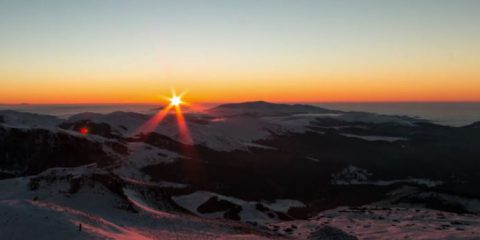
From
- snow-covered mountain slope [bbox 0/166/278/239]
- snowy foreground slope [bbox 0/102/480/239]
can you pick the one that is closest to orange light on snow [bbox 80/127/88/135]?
snowy foreground slope [bbox 0/102/480/239]

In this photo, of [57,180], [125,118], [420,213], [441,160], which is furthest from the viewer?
[125,118]

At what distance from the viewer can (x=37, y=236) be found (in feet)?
81.4

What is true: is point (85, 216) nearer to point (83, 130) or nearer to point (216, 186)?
point (216, 186)

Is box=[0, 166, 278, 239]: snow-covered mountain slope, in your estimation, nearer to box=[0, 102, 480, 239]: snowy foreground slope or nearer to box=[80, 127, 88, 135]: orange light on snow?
box=[0, 102, 480, 239]: snowy foreground slope

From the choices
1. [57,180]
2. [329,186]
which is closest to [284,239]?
[57,180]

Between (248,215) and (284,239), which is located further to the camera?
(248,215)

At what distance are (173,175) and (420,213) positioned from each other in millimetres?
57815

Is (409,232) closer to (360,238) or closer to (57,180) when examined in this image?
(360,238)

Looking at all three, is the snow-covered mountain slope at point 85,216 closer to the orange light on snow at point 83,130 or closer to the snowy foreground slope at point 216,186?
the snowy foreground slope at point 216,186

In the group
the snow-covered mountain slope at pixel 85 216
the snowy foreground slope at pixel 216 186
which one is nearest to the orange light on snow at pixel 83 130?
the snowy foreground slope at pixel 216 186

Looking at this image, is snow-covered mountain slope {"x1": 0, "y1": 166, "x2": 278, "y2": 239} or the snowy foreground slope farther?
the snowy foreground slope

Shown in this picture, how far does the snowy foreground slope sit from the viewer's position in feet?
118

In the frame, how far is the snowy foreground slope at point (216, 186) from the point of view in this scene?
35.8m

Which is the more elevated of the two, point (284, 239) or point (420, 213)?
point (284, 239)
